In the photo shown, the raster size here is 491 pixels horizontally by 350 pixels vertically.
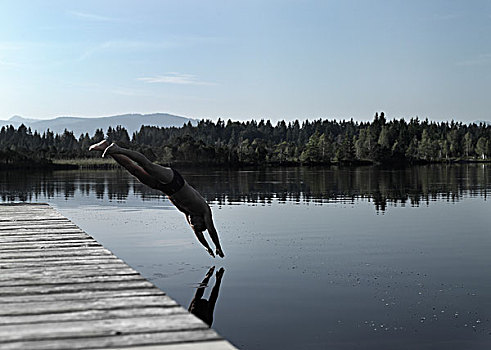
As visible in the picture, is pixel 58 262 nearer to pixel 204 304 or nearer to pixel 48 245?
pixel 48 245

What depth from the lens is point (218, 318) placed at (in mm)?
10742

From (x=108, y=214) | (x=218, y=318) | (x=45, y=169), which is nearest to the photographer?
(x=218, y=318)

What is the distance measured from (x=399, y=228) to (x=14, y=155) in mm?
83341

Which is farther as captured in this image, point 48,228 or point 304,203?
point 304,203

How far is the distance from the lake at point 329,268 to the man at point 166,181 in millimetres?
1255

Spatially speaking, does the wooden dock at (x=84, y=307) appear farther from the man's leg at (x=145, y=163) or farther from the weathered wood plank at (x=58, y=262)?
the man's leg at (x=145, y=163)

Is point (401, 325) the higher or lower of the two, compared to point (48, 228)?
lower

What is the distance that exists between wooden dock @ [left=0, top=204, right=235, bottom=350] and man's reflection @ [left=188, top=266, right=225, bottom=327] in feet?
6.67

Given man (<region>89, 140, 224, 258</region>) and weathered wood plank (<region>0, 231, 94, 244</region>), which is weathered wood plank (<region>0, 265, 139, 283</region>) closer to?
weathered wood plank (<region>0, 231, 94, 244</region>)

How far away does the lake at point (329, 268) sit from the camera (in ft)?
32.4

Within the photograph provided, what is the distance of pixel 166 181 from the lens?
13.1m

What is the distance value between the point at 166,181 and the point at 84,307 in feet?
22.4

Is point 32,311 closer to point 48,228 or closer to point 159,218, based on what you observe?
point 48,228

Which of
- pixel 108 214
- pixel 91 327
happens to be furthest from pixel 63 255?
pixel 108 214
